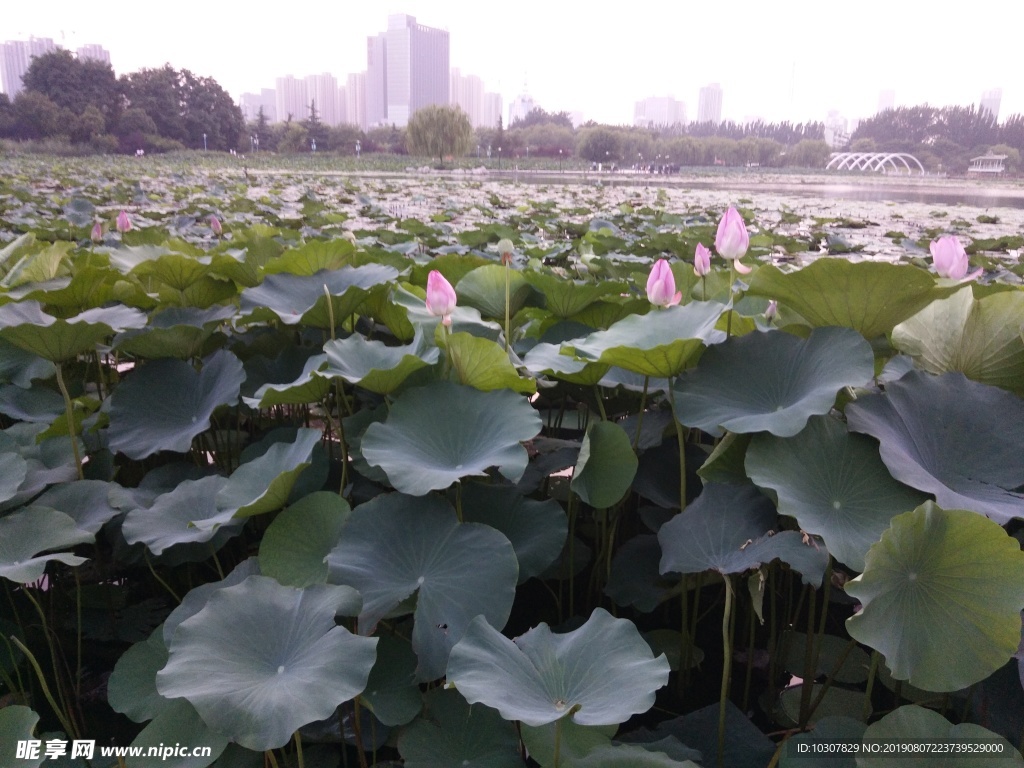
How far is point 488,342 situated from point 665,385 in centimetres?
28

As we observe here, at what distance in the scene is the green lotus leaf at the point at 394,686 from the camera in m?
0.73

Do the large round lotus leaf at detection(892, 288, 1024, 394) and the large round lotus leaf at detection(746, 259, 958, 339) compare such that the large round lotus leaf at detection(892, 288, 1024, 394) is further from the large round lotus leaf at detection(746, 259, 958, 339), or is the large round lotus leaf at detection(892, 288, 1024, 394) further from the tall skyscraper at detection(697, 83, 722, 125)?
the tall skyscraper at detection(697, 83, 722, 125)

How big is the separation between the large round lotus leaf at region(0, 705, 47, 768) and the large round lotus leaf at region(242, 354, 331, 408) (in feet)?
1.37

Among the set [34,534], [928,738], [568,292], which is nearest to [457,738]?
[928,738]

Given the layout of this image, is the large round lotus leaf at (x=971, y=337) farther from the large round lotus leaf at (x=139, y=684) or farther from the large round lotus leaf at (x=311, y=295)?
the large round lotus leaf at (x=139, y=684)

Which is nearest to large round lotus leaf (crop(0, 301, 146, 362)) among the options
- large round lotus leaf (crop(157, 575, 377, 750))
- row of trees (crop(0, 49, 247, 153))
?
large round lotus leaf (crop(157, 575, 377, 750))

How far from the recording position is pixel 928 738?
0.62 metres

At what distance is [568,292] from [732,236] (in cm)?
33

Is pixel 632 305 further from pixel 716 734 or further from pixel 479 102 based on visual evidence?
pixel 479 102

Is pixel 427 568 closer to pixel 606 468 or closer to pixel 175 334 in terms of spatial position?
pixel 606 468

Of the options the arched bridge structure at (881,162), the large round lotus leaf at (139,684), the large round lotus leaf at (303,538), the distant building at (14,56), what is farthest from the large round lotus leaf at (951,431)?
Answer: the distant building at (14,56)

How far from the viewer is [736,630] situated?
41.4 inches

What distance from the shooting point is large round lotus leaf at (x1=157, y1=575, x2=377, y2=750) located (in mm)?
608

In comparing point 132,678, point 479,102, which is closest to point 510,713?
point 132,678
